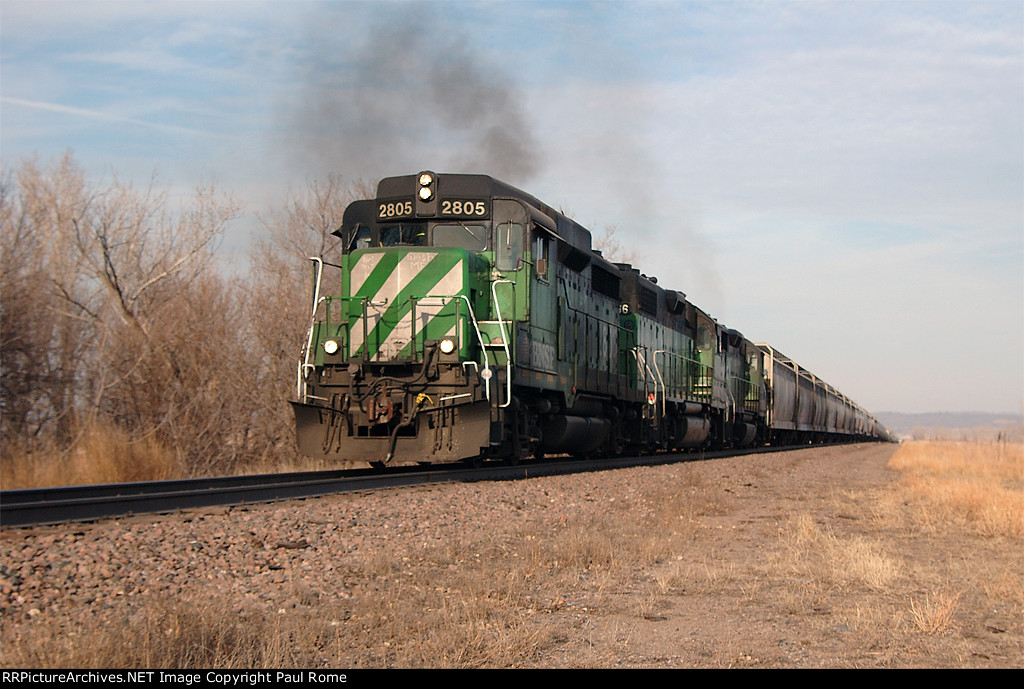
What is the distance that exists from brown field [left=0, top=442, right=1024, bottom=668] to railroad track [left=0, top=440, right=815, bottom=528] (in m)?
0.52

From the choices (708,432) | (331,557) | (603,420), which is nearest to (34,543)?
(331,557)

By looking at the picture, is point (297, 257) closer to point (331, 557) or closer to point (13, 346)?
point (13, 346)

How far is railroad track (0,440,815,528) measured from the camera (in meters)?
Answer: 7.23

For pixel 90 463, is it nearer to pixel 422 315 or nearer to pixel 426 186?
pixel 422 315

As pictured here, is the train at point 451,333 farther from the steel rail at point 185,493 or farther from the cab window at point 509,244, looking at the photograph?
the steel rail at point 185,493

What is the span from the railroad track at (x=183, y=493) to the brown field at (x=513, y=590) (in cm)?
52

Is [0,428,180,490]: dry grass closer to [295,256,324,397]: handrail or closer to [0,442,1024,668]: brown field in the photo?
[295,256,324,397]: handrail

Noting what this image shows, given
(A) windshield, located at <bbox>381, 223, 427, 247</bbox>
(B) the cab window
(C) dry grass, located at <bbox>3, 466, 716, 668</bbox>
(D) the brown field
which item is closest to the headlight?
(A) windshield, located at <bbox>381, 223, 427, 247</bbox>

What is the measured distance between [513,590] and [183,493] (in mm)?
3852

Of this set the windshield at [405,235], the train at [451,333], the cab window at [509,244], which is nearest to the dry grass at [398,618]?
the train at [451,333]

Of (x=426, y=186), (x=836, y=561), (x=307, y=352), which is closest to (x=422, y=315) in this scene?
(x=307, y=352)

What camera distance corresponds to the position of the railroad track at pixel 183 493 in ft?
23.7

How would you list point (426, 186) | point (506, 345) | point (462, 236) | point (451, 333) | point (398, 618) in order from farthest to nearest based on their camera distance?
1. point (462, 236)
2. point (426, 186)
3. point (451, 333)
4. point (506, 345)
5. point (398, 618)

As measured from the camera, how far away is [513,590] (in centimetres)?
604
